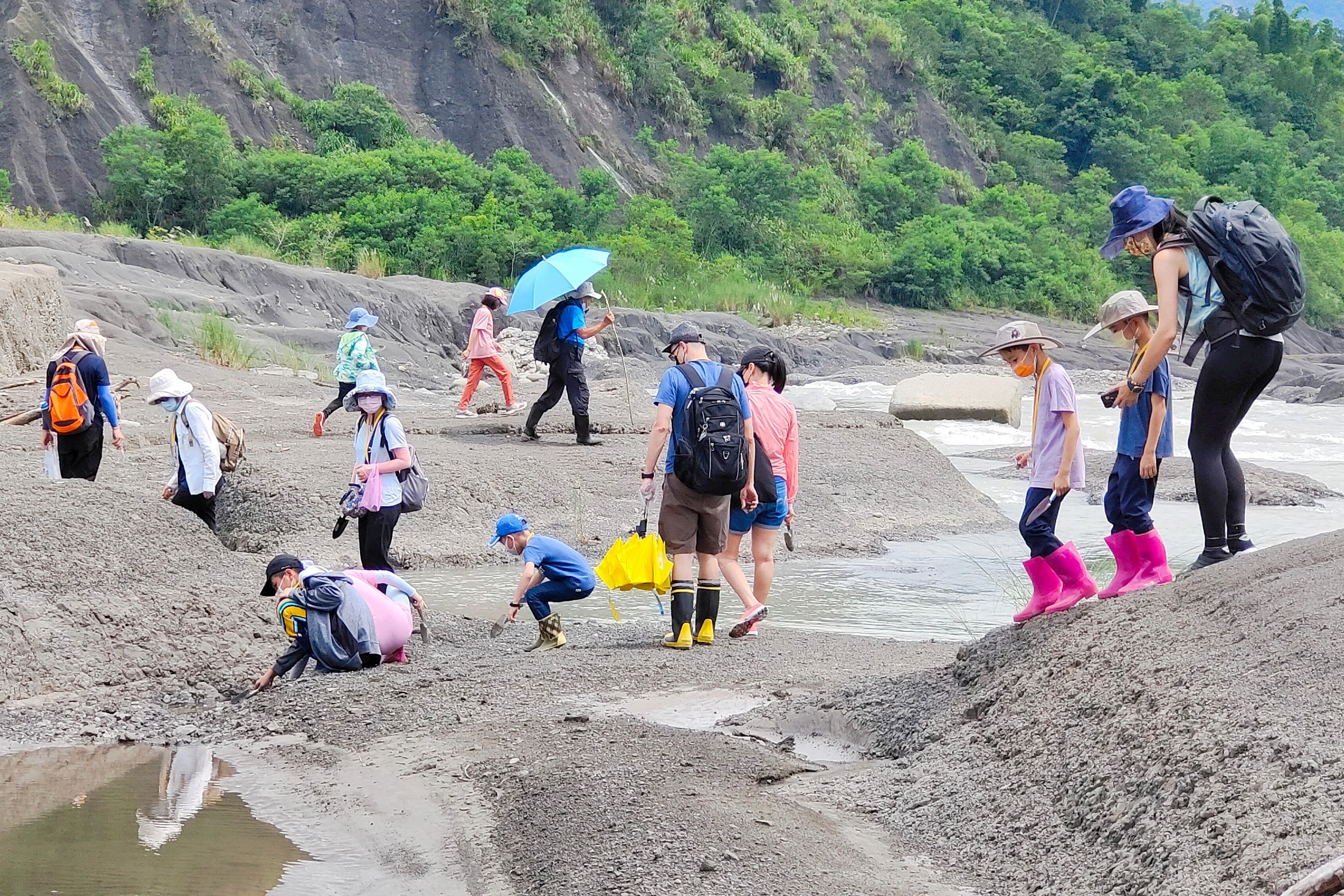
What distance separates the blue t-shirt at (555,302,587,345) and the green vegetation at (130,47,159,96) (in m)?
28.5

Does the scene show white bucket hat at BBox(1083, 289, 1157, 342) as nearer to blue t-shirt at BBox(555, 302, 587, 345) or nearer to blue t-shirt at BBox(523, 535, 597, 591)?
blue t-shirt at BBox(523, 535, 597, 591)

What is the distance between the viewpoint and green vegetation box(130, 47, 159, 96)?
37.7 metres

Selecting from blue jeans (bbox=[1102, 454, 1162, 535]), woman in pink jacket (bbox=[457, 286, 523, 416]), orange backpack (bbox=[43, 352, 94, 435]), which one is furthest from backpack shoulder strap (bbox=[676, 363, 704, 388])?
woman in pink jacket (bbox=[457, 286, 523, 416])

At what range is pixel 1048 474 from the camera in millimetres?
5969

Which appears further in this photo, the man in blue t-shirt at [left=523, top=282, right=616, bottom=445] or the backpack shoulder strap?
the man in blue t-shirt at [left=523, top=282, right=616, bottom=445]

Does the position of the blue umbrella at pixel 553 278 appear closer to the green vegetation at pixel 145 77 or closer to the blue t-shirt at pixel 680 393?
the blue t-shirt at pixel 680 393

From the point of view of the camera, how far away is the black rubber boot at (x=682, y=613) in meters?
7.58

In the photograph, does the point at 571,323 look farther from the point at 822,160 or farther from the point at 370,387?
the point at 822,160

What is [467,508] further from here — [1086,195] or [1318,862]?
[1086,195]

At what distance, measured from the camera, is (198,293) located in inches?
905

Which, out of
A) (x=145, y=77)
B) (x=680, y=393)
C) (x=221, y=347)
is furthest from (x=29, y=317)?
(x=145, y=77)

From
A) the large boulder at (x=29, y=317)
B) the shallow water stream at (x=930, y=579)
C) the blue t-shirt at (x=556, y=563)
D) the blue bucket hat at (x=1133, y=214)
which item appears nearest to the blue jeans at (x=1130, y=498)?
the blue bucket hat at (x=1133, y=214)

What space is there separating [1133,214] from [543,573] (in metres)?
3.98

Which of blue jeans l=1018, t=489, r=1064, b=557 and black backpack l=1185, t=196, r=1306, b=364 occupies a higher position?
black backpack l=1185, t=196, r=1306, b=364
